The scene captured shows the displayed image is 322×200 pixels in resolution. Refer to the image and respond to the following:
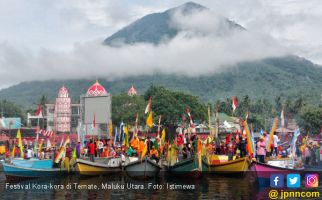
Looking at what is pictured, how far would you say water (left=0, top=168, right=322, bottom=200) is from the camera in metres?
21.2

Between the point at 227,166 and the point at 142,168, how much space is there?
17.9ft

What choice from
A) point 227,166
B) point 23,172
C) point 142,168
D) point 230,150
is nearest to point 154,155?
point 142,168

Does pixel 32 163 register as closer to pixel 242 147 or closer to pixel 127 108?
pixel 242 147

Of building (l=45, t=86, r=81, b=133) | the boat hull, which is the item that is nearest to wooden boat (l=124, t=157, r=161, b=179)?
the boat hull

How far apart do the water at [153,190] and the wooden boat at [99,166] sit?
53 centimetres

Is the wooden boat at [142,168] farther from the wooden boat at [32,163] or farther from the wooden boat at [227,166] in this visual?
the wooden boat at [32,163]

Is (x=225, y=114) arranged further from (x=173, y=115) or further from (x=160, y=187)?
(x=160, y=187)

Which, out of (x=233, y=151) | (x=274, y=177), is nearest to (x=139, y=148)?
(x=233, y=151)

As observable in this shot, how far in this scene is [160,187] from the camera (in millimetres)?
24156

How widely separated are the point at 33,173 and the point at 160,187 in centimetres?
928

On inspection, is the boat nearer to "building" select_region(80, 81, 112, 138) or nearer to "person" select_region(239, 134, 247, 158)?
"person" select_region(239, 134, 247, 158)

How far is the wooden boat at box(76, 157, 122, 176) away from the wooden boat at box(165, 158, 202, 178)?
171 inches

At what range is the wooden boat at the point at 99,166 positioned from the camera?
93.9ft

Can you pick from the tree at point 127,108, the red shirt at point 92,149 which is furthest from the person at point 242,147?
the tree at point 127,108
